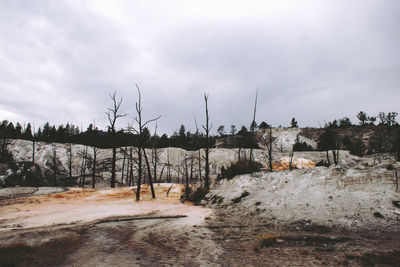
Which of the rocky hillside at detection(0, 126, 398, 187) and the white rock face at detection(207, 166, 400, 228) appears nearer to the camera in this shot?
the white rock face at detection(207, 166, 400, 228)

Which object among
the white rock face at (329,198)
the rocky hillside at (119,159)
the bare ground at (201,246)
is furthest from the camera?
the rocky hillside at (119,159)

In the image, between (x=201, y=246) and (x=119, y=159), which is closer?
(x=201, y=246)

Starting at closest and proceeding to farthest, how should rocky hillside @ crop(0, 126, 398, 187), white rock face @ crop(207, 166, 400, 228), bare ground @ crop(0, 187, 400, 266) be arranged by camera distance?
bare ground @ crop(0, 187, 400, 266), white rock face @ crop(207, 166, 400, 228), rocky hillside @ crop(0, 126, 398, 187)

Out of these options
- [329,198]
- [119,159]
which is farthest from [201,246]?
[119,159]

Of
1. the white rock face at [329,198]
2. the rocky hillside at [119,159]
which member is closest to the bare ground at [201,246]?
the white rock face at [329,198]

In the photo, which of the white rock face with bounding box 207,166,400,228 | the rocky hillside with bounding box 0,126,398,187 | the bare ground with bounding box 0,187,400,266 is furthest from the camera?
the rocky hillside with bounding box 0,126,398,187

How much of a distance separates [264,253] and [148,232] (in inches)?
174

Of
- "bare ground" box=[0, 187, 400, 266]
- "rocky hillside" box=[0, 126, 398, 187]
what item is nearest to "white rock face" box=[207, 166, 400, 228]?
"bare ground" box=[0, 187, 400, 266]

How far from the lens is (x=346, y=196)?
29.3ft

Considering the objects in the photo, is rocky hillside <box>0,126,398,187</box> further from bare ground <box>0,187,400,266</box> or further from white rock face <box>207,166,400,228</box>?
bare ground <box>0,187,400,266</box>

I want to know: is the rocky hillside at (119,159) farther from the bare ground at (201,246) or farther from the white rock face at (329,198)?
the bare ground at (201,246)

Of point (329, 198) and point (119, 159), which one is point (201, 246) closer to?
point (329, 198)

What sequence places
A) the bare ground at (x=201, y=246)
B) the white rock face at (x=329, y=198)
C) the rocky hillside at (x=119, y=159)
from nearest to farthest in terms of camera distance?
the bare ground at (x=201, y=246) → the white rock face at (x=329, y=198) → the rocky hillside at (x=119, y=159)

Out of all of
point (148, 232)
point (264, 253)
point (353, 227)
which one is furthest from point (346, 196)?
point (148, 232)
